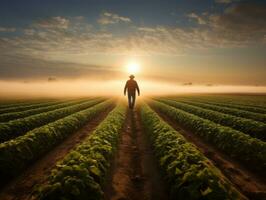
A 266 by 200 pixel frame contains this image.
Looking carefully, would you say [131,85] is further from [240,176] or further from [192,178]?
[192,178]

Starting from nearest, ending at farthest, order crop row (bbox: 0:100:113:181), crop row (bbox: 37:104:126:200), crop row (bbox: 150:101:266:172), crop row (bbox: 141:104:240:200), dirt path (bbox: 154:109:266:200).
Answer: crop row (bbox: 37:104:126:200) → crop row (bbox: 141:104:240:200) → dirt path (bbox: 154:109:266:200) → crop row (bbox: 0:100:113:181) → crop row (bbox: 150:101:266:172)

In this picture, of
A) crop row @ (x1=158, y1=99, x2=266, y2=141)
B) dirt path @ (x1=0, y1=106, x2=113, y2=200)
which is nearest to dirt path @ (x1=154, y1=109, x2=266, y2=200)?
crop row @ (x1=158, y1=99, x2=266, y2=141)

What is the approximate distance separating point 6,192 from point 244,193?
6395 millimetres

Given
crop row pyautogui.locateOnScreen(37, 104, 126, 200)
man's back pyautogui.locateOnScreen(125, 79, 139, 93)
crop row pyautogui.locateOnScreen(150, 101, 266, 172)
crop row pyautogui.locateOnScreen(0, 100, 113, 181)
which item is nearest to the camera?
crop row pyautogui.locateOnScreen(37, 104, 126, 200)

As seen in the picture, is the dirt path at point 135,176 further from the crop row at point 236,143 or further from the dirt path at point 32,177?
the crop row at point 236,143

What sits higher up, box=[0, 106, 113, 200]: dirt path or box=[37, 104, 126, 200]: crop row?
box=[37, 104, 126, 200]: crop row

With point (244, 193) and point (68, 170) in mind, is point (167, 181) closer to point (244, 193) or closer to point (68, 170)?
point (244, 193)

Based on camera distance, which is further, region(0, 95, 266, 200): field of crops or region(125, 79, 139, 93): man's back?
region(125, 79, 139, 93): man's back

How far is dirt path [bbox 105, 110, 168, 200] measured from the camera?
5980mm

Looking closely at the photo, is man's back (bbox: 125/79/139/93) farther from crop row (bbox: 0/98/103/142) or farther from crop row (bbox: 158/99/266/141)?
crop row (bbox: 0/98/103/142)

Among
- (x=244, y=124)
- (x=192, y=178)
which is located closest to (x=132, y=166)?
(x=192, y=178)

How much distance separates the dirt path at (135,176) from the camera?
235 inches

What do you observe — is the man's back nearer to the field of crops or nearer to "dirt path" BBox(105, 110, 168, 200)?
the field of crops

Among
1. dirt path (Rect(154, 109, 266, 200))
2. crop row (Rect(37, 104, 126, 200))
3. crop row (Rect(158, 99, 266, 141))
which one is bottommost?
dirt path (Rect(154, 109, 266, 200))
